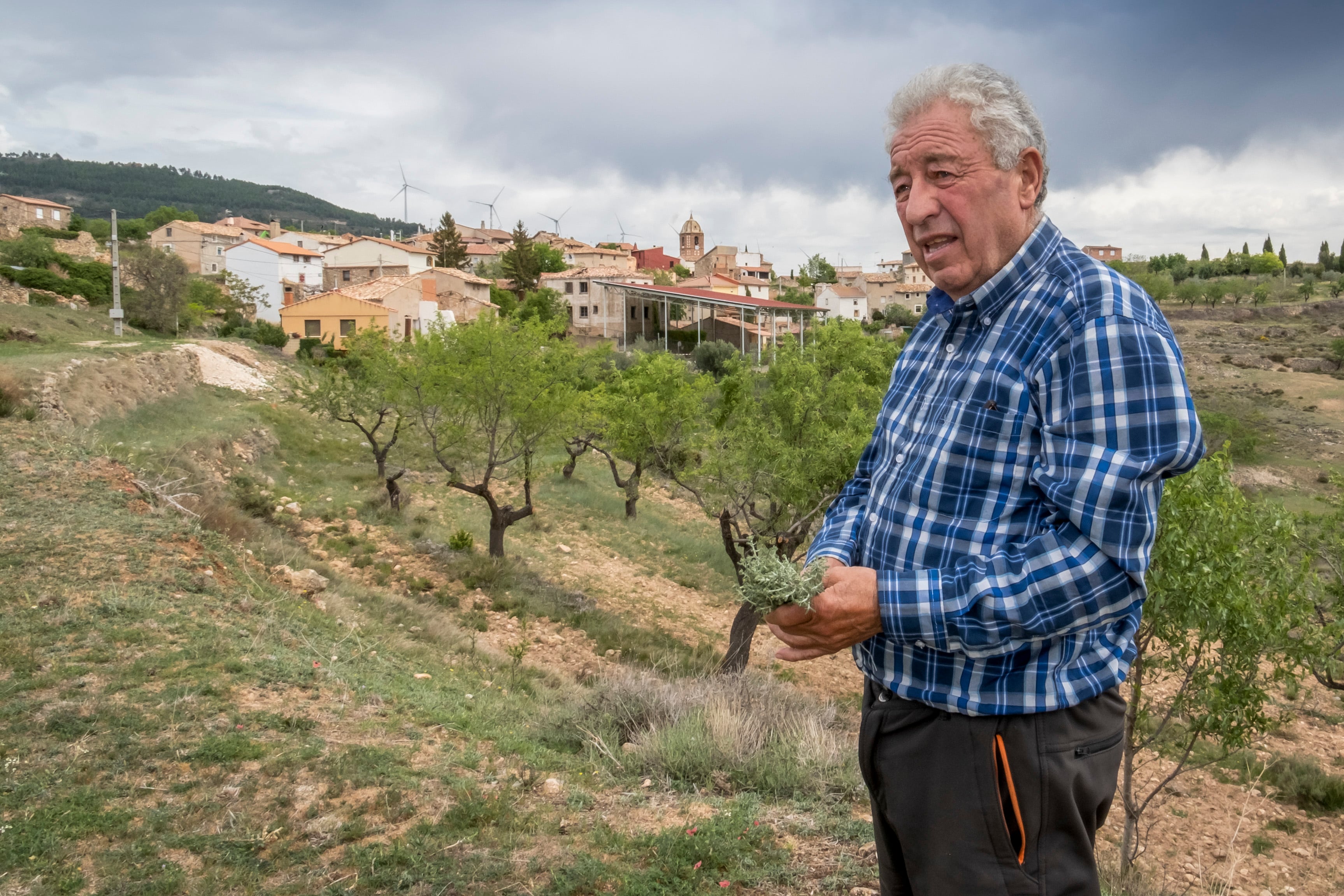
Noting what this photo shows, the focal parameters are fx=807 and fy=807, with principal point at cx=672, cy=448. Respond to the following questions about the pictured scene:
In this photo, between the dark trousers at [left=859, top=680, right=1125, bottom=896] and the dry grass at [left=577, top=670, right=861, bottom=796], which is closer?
the dark trousers at [left=859, top=680, right=1125, bottom=896]

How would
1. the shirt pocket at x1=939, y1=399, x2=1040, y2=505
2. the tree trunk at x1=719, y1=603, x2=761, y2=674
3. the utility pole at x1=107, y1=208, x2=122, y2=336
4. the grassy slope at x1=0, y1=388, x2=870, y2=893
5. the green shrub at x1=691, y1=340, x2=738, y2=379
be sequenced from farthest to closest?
1. the green shrub at x1=691, y1=340, x2=738, y2=379
2. the utility pole at x1=107, y1=208, x2=122, y2=336
3. the tree trunk at x1=719, y1=603, x2=761, y2=674
4. the grassy slope at x1=0, y1=388, x2=870, y2=893
5. the shirt pocket at x1=939, y1=399, x2=1040, y2=505

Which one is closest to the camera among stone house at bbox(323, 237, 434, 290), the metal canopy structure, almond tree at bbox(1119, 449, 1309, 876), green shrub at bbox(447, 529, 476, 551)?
almond tree at bbox(1119, 449, 1309, 876)

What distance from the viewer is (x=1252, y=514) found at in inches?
322

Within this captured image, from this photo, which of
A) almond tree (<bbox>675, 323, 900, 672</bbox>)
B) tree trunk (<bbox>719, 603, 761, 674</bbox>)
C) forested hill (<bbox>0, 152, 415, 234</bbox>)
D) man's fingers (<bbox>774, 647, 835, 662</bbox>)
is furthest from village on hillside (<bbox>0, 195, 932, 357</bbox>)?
forested hill (<bbox>0, 152, 415, 234</bbox>)

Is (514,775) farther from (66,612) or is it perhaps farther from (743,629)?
(743,629)

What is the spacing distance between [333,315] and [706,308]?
26902 mm

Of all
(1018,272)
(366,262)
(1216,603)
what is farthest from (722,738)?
(366,262)

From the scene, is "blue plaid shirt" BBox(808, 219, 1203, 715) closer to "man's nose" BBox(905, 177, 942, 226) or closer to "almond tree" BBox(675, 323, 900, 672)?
"man's nose" BBox(905, 177, 942, 226)

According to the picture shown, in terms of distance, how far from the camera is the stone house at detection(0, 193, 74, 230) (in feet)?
179

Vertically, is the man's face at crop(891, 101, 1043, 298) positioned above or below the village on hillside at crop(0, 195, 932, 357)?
below

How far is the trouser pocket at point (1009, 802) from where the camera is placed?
61.6 inches

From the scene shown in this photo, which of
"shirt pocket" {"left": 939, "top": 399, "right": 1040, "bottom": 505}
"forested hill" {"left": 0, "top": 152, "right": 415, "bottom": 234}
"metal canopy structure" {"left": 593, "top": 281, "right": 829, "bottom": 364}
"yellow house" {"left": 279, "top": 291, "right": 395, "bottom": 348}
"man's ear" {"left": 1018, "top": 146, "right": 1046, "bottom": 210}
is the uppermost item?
"forested hill" {"left": 0, "top": 152, "right": 415, "bottom": 234}

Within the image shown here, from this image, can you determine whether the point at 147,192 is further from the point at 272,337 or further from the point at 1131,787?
the point at 1131,787

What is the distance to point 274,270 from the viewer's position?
2238 inches
